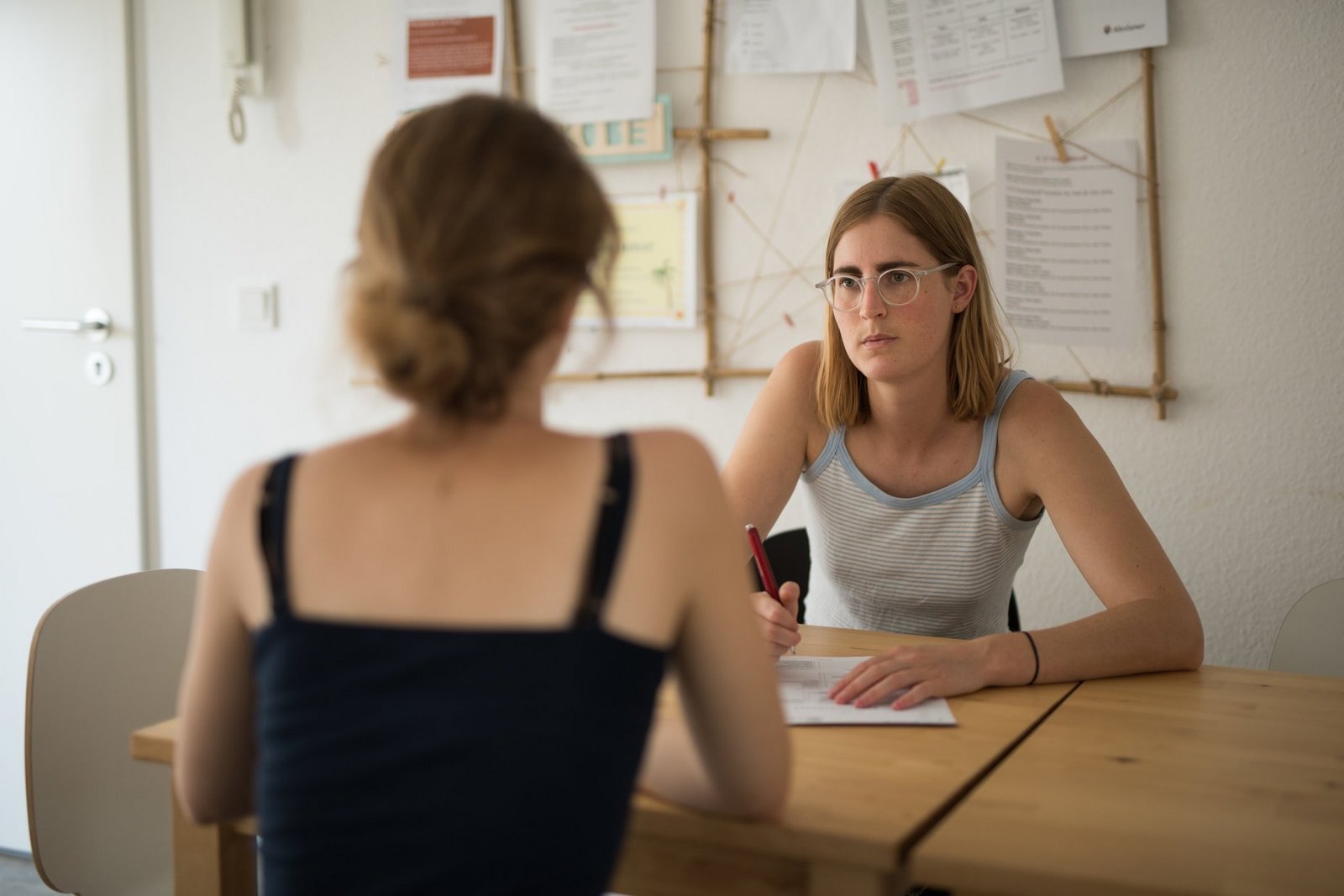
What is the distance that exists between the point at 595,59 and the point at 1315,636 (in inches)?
66.8

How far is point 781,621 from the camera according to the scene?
1.31 m

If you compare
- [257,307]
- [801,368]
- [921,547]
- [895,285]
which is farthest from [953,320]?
[257,307]

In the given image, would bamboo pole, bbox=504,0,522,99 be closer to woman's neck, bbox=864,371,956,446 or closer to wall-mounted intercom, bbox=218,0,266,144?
wall-mounted intercom, bbox=218,0,266,144

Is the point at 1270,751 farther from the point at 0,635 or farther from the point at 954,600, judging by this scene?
the point at 0,635

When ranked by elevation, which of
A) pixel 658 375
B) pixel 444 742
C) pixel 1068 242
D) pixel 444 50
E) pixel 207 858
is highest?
pixel 444 50

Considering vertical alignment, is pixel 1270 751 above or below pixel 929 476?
below

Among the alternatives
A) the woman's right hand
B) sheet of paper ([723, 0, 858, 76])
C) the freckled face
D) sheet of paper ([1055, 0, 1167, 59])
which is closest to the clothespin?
sheet of paper ([1055, 0, 1167, 59])

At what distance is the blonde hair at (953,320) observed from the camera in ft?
5.40

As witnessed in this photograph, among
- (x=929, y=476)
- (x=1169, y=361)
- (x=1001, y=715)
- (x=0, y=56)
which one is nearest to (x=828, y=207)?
(x=1169, y=361)

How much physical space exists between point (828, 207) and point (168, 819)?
61.4 inches

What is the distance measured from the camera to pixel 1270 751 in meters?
1.06

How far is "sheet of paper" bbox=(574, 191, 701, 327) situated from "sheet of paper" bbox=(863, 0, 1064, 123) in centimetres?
46

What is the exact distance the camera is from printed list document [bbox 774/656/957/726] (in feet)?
3.64

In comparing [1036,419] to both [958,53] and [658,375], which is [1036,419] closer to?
[958,53]
